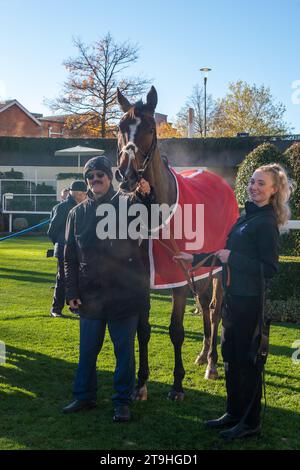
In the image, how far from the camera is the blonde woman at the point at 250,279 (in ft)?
11.6

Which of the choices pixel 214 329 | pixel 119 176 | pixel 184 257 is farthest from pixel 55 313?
pixel 119 176

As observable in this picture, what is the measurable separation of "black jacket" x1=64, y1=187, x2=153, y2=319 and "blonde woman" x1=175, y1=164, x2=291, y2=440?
2.50 ft

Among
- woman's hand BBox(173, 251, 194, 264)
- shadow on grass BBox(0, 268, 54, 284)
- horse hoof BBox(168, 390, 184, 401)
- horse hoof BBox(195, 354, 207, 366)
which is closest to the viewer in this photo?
woman's hand BBox(173, 251, 194, 264)

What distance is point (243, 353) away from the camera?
3.63 meters

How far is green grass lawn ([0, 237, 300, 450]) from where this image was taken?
3.62 m

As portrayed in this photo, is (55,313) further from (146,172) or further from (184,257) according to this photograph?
(146,172)

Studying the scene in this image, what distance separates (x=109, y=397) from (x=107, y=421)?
538 mm

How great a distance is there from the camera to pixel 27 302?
8734 millimetres

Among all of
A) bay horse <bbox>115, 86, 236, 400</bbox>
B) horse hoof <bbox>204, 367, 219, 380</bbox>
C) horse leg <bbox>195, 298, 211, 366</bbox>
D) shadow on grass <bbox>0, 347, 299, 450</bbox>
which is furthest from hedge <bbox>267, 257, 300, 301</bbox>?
shadow on grass <bbox>0, 347, 299, 450</bbox>

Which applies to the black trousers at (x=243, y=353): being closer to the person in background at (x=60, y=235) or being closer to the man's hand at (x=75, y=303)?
the man's hand at (x=75, y=303)

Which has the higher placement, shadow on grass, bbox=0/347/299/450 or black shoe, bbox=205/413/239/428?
black shoe, bbox=205/413/239/428

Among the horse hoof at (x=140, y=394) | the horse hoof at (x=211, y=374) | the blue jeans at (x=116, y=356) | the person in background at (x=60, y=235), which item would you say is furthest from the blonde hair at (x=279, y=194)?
the person in background at (x=60, y=235)

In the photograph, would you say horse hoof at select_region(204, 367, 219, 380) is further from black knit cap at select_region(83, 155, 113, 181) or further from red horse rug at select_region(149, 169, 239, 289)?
black knit cap at select_region(83, 155, 113, 181)

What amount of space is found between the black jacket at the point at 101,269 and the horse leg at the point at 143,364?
0.43m
